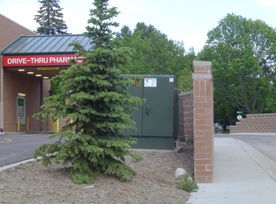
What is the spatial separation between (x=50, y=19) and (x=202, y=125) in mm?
70800


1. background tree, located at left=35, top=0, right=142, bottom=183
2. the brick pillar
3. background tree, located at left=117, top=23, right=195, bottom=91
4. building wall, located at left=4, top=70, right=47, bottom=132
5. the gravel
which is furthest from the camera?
background tree, located at left=117, top=23, right=195, bottom=91

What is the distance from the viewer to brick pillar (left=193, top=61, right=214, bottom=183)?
9250 millimetres

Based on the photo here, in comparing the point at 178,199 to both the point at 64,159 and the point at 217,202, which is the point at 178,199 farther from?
the point at 64,159

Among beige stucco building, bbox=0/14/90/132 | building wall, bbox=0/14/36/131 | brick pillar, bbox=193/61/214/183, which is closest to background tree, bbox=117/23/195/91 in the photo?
beige stucco building, bbox=0/14/90/132

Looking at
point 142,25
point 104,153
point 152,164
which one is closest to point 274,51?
point 142,25

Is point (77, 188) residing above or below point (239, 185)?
above

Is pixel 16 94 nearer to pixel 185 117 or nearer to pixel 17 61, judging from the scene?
pixel 17 61

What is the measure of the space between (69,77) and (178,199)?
2.87 meters

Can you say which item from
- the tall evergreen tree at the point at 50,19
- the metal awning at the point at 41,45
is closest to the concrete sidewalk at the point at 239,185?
the metal awning at the point at 41,45

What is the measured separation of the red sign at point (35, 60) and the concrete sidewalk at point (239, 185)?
16120 millimetres

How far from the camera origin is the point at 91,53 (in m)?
7.54

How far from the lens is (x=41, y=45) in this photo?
92.7ft

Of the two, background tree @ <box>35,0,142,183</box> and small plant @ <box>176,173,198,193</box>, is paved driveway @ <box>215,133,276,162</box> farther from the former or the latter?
background tree @ <box>35,0,142,183</box>

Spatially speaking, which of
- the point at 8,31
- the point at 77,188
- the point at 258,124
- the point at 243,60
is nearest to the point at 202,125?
the point at 77,188
